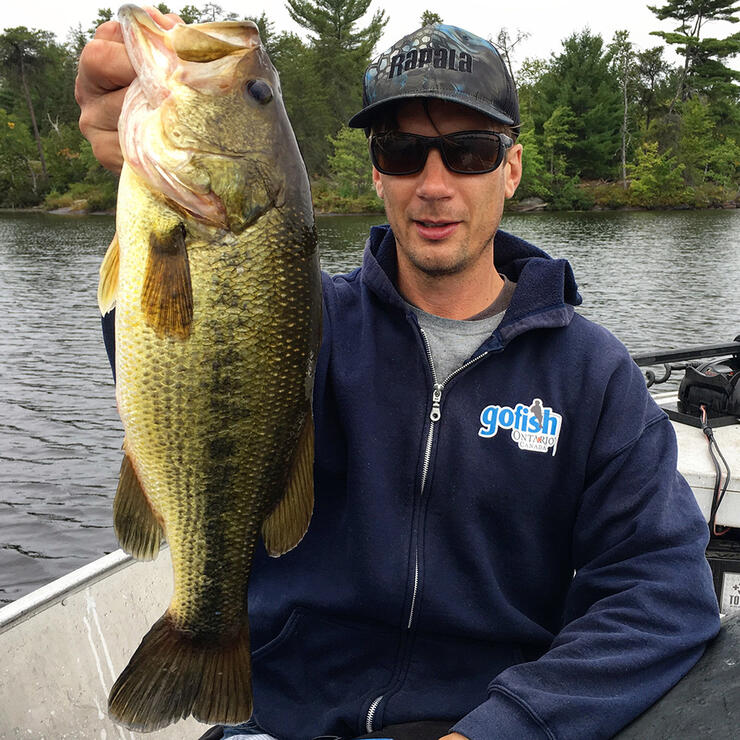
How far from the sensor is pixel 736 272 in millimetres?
25094

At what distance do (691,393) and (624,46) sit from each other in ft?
204

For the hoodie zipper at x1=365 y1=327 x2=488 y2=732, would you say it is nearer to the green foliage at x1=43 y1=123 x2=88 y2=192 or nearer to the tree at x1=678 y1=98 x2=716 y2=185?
the tree at x1=678 y1=98 x2=716 y2=185

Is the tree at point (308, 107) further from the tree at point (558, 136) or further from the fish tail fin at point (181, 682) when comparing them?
the fish tail fin at point (181, 682)

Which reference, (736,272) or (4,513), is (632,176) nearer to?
(736,272)

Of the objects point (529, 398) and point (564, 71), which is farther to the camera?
point (564, 71)

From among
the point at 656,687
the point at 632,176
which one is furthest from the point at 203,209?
the point at 632,176

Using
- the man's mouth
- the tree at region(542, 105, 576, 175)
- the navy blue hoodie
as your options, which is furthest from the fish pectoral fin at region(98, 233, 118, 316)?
the tree at region(542, 105, 576, 175)

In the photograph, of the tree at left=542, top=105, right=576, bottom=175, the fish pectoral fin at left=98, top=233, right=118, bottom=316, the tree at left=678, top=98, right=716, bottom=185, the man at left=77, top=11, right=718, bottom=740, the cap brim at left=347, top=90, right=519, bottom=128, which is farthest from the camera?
the tree at left=542, top=105, right=576, bottom=175

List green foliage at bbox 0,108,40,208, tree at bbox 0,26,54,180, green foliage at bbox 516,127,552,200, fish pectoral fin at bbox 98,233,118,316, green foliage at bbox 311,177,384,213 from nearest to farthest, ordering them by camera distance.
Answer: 1. fish pectoral fin at bbox 98,233,118,316
2. green foliage at bbox 311,177,384,213
3. green foliage at bbox 516,127,552,200
4. green foliage at bbox 0,108,40,208
5. tree at bbox 0,26,54,180

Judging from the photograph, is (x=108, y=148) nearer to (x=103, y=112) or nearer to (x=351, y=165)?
(x=103, y=112)

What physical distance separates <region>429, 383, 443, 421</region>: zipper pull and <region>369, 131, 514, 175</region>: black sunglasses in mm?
665

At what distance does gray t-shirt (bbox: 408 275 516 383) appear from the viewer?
2.42 metres

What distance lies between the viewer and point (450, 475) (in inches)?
89.6

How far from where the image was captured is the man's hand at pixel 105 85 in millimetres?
1858
